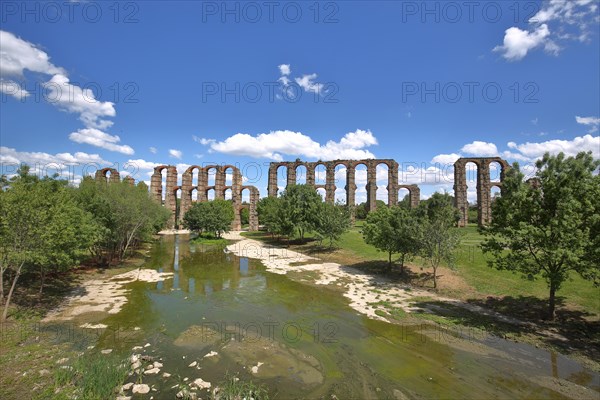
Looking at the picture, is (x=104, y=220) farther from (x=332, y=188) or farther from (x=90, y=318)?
(x=332, y=188)

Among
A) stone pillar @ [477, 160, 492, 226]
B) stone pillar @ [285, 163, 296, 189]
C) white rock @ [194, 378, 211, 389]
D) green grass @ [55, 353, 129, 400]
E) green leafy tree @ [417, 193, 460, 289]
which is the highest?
stone pillar @ [285, 163, 296, 189]

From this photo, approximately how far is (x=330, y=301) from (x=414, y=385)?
8.25 meters

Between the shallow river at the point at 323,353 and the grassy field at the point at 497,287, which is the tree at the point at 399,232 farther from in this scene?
the shallow river at the point at 323,353

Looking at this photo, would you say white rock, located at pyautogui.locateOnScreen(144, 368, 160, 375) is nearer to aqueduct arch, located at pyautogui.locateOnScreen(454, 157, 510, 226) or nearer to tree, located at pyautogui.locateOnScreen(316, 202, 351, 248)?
tree, located at pyautogui.locateOnScreen(316, 202, 351, 248)

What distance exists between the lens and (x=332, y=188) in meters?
62.1

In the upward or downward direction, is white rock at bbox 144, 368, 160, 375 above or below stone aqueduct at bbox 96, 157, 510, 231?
below

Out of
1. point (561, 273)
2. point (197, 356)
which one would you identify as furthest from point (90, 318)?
point (561, 273)

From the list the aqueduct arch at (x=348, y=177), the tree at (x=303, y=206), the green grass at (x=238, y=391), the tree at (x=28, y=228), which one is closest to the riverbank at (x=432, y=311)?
the green grass at (x=238, y=391)

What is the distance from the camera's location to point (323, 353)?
10.7m

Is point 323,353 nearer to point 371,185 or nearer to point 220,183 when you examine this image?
point 371,185

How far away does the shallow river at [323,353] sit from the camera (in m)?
8.59

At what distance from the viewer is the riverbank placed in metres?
11.3

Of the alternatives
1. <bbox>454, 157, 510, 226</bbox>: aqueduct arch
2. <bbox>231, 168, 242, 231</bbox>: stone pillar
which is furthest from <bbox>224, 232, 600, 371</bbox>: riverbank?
<bbox>231, 168, 242, 231</bbox>: stone pillar

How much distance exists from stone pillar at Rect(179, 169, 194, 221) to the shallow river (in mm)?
60658
